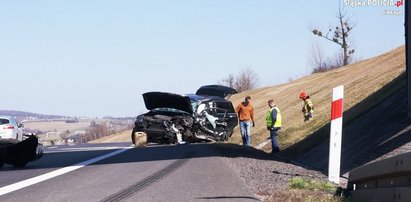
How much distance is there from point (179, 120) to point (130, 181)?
1469 centimetres

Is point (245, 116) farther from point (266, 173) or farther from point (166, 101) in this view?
point (266, 173)

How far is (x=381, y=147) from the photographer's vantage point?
12688 millimetres

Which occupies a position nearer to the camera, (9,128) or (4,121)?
(9,128)

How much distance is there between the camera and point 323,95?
47.9 m

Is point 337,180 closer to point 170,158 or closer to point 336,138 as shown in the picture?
point 336,138

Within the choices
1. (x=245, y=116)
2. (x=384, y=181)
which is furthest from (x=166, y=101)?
(x=384, y=181)

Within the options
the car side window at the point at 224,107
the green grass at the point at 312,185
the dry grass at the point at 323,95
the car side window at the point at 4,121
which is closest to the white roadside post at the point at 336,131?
the green grass at the point at 312,185

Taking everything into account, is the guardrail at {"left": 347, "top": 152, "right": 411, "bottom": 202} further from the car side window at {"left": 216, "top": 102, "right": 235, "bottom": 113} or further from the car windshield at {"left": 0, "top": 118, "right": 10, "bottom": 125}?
the car windshield at {"left": 0, "top": 118, "right": 10, "bottom": 125}

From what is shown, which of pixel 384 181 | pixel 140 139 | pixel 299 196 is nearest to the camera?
pixel 384 181

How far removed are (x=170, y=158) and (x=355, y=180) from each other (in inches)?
373

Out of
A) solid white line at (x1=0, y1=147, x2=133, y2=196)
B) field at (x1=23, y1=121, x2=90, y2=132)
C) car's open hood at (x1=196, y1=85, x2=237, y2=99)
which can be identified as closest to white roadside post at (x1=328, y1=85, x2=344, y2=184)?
solid white line at (x1=0, y1=147, x2=133, y2=196)

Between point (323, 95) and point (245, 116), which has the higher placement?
point (245, 116)

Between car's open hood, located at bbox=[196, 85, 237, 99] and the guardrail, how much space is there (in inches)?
955

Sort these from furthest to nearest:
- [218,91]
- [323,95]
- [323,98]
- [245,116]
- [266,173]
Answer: [323,95] < [323,98] < [218,91] < [245,116] < [266,173]
